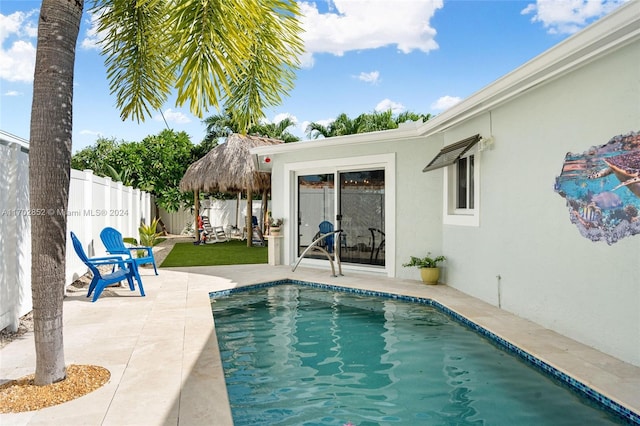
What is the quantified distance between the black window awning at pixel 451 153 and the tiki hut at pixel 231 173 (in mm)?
8758

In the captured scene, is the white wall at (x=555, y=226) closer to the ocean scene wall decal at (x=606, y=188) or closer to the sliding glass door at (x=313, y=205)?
the ocean scene wall decal at (x=606, y=188)

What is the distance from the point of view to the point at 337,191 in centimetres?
1048

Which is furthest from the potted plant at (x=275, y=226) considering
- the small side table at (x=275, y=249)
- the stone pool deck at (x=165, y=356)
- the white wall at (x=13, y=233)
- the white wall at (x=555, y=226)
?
the white wall at (x=13, y=233)

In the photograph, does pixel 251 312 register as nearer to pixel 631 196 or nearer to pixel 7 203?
pixel 7 203

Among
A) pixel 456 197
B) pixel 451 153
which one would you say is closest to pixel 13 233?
pixel 451 153

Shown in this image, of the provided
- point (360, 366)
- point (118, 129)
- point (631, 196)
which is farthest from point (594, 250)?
point (118, 129)

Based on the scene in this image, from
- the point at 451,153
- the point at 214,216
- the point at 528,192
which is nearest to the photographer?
the point at 528,192

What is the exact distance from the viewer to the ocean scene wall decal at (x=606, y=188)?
418cm

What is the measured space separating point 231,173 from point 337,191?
6.93 meters

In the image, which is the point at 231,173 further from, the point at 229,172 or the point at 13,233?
the point at 13,233

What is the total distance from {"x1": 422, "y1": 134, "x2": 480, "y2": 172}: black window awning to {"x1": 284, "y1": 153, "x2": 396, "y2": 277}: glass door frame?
3.52 feet

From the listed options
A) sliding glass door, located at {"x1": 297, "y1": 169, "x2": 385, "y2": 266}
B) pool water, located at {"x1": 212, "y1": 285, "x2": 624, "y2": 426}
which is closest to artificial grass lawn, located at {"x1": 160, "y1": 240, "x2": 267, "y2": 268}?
sliding glass door, located at {"x1": 297, "y1": 169, "x2": 385, "y2": 266}

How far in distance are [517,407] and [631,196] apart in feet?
7.39

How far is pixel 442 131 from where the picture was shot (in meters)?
8.60
